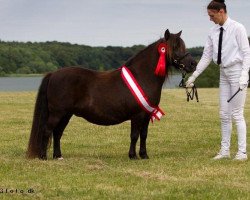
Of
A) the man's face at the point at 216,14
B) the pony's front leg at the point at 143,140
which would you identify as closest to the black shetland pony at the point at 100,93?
the pony's front leg at the point at 143,140

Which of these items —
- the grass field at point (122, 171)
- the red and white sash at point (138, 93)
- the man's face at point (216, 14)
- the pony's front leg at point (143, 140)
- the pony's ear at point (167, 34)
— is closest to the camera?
the grass field at point (122, 171)

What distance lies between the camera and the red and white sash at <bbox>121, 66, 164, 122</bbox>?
31.6 ft

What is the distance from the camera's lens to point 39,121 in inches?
388

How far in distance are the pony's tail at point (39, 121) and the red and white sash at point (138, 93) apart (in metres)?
1.42

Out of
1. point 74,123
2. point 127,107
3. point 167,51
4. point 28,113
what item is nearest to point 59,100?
point 127,107

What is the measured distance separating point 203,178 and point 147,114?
7.10 feet

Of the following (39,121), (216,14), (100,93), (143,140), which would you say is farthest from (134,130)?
(216,14)

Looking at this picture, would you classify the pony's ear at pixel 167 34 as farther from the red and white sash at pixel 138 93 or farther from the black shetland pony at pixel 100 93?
the red and white sash at pixel 138 93

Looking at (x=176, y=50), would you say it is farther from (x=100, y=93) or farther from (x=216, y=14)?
(x=100, y=93)

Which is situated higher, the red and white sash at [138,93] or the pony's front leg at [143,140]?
the red and white sash at [138,93]

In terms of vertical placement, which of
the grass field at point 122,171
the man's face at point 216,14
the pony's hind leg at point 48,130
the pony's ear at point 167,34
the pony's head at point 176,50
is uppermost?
the man's face at point 216,14

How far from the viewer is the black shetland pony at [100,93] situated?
31.7ft

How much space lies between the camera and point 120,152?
1148cm

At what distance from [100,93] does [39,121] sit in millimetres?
1229
